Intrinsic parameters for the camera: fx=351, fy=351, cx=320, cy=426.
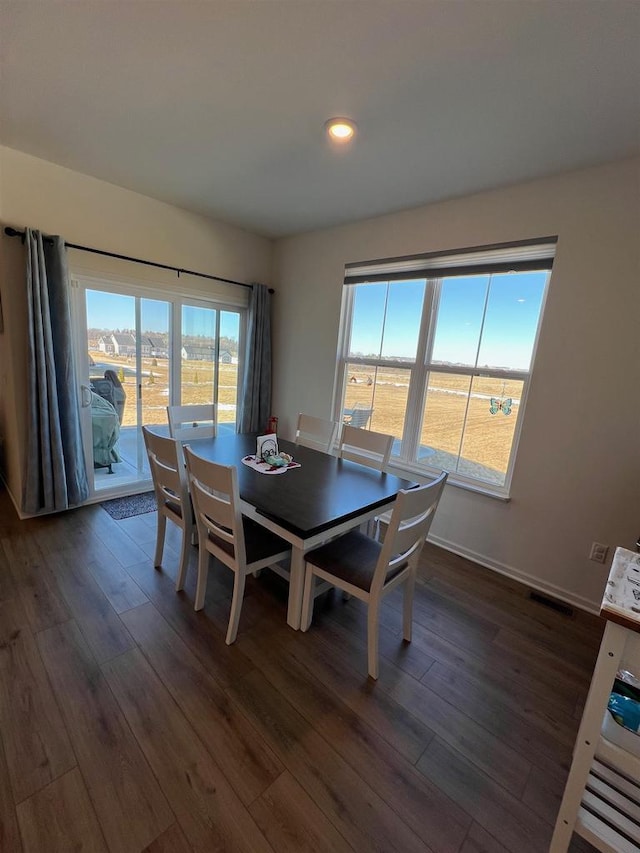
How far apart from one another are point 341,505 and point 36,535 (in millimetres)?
2332

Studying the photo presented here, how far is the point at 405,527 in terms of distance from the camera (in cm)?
153

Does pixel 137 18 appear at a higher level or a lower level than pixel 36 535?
higher

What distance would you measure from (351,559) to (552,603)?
1481mm

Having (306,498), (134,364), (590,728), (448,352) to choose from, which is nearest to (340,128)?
(448,352)

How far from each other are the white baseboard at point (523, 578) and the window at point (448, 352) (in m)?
0.52

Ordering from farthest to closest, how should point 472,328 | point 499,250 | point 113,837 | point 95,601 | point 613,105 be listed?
point 472,328 → point 499,250 → point 95,601 → point 613,105 → point 113,837

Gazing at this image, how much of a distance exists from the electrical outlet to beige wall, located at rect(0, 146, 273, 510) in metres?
3.77

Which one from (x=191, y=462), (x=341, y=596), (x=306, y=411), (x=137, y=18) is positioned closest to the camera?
(x=137, y=18)


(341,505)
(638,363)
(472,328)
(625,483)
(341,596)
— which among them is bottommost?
(341,596)

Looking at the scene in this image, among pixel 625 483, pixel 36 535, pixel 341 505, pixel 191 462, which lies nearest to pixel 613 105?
pixel 625 483

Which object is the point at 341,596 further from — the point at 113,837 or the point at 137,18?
the point at 137,18

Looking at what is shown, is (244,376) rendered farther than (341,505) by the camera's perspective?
Yes

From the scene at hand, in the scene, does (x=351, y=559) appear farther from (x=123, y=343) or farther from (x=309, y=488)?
(x=123, y=343)

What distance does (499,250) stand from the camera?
7.99 ft
